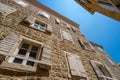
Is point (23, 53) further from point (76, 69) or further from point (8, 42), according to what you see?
point (76, 69)

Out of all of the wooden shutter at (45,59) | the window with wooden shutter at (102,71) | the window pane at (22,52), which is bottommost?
the window pane at (22,52)

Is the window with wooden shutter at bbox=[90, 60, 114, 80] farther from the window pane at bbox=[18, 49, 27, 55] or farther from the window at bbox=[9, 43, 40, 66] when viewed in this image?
the window pane at bbox=[18, 49, 27, 55]

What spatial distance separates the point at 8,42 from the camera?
3.91 meters

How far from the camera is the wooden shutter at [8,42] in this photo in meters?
3.51

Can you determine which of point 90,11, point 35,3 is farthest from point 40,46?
point 35,3

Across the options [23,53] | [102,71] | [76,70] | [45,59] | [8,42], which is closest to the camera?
[8,42]

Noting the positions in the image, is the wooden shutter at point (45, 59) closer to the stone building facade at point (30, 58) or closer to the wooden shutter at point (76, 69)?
the stone building facade at point (30, 58)

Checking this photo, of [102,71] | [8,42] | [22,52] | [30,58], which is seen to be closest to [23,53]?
[22,52]

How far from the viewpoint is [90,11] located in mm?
7047

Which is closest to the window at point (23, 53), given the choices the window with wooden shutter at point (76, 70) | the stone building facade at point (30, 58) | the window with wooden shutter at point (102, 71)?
the stone building facade at point (30, 58)

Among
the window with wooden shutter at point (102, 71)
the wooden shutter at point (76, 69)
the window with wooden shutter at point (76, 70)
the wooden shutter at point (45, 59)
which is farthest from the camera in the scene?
the window with wooden shutter at point (102, 71)

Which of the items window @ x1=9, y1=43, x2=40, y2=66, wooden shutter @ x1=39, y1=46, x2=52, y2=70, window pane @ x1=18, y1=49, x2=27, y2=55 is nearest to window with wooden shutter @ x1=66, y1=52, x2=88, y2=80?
wooden shutter @ x1=39, y1=46, x2=52, y2=70

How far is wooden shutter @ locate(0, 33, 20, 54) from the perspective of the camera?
11.5 feet

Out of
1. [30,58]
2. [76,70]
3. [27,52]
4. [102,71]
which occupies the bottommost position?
[30,58]
